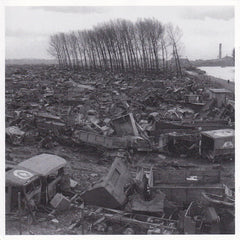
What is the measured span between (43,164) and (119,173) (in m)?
2.26

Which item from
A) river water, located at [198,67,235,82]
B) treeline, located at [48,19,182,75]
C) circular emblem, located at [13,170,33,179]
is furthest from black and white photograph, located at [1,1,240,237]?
treeline, located at [48,19,182,75]

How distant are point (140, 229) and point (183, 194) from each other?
187 cm

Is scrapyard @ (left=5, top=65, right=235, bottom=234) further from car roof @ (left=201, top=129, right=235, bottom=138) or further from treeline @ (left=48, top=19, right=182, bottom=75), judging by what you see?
treeline @ (left=48, top=19, right=182, bottom=75)

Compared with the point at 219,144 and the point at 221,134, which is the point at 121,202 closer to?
the point at 219,144

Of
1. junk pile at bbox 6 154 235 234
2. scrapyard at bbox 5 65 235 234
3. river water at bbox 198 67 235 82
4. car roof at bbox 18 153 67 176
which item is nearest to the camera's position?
junk pile at bbox 6 154 235 234

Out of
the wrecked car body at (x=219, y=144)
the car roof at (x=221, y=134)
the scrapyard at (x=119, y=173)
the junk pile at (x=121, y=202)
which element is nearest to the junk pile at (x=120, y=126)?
the scrapyard at (x=119, y=173)

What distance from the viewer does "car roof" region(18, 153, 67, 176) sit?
364 inches

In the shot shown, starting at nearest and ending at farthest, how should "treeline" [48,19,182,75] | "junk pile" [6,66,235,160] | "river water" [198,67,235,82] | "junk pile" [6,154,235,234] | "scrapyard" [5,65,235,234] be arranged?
1. "junk pile" [6,154,235,234]
2. "scrapyard" [5,65,235,234]
3. "junk pile" [6,66,235,160]
4. "river water" [198,67,235,82]
5. "treeline" [48,19,182,75]

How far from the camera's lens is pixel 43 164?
31.4 feet

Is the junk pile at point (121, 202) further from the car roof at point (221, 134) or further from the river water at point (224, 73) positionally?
the river water at point (224, 73)

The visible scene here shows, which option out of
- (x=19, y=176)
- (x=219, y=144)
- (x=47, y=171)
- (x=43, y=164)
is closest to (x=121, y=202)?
(x=47, y=171)

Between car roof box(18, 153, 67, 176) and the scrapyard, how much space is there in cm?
3

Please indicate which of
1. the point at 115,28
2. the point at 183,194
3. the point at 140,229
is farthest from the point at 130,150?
the point at 115,28
